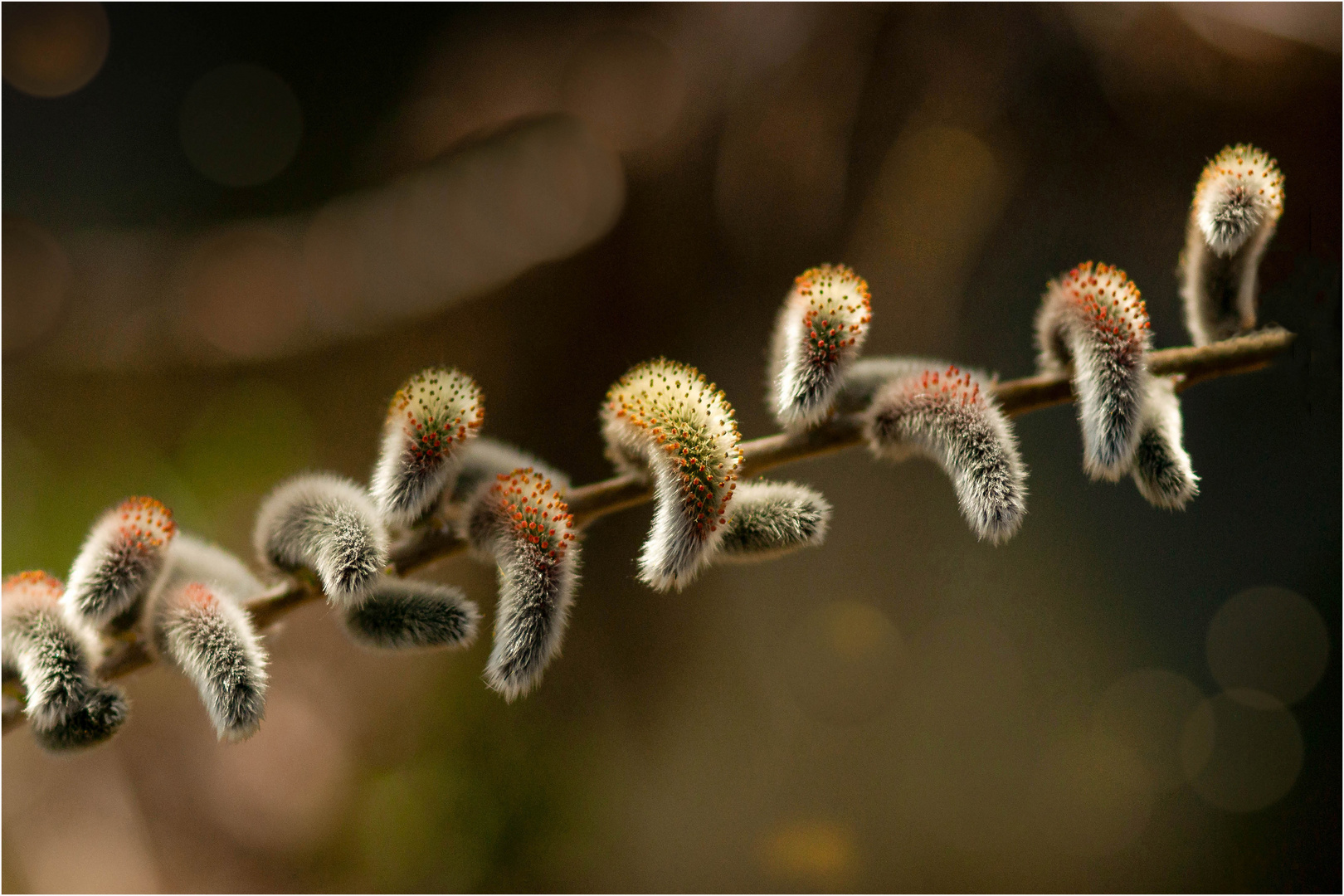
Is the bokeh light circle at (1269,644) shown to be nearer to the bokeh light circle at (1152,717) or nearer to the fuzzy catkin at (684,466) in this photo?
the bokeh light circle at (1152,717)

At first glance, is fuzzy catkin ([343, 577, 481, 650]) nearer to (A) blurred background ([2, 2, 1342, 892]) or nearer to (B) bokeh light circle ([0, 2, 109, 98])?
(A) blurred background ([2, 2, 1342, 892])

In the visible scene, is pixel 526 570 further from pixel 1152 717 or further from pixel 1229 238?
pixel 1152 717

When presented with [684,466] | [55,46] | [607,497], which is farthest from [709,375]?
[55,46]

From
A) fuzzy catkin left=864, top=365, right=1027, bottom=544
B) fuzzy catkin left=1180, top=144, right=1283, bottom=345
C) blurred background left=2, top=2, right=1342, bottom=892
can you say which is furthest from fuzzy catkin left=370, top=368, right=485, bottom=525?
blurred background left=2, top=2, right=1342, bottom=892

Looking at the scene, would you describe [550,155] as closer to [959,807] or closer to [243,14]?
[243,14]

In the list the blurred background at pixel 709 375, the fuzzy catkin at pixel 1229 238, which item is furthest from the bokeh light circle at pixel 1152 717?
the fuzzy catkin at pixel 1229 238

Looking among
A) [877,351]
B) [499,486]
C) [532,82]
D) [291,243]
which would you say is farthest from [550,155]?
[499,486]

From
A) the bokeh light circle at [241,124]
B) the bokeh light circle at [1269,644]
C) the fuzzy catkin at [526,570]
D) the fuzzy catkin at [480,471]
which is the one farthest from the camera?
the bokeh light circle at [241,124]
